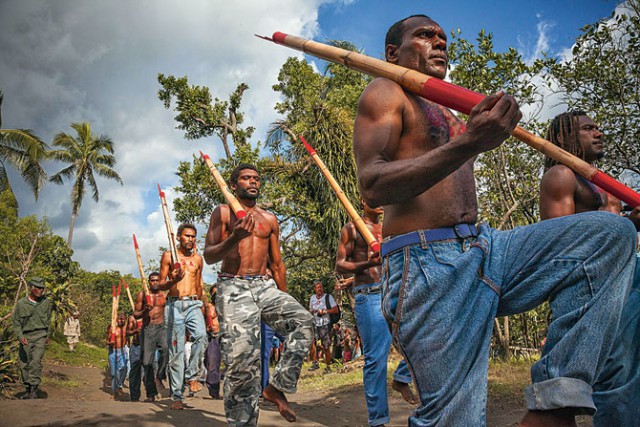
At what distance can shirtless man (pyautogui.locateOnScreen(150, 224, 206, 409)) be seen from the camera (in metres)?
7.56

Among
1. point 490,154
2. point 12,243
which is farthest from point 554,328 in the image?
point 12,243

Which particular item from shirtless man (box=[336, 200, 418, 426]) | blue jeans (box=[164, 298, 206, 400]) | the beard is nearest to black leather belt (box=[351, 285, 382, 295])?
shirtless man (box=[336, 200, 418, 426])

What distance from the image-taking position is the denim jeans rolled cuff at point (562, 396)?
1.53 metres

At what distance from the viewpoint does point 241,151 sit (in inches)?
675

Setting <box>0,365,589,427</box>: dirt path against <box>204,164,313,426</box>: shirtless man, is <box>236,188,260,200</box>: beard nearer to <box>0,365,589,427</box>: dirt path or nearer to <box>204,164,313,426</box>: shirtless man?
<box>204,164,313,426</box>: shirtless man

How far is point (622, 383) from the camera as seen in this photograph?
2.41 meters

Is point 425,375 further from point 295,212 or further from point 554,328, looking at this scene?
point 295,212

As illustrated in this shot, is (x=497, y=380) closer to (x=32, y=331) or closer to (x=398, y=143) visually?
(x=398, y=143)

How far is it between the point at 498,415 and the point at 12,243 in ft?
68.7

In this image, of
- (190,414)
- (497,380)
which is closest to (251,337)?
(190,414)

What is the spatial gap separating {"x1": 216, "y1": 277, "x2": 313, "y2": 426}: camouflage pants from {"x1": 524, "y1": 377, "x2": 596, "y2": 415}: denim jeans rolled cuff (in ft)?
9.92

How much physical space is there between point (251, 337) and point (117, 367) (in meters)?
9.80

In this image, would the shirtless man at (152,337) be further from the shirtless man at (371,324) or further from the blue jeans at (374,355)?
the blue jeans at (374,355)

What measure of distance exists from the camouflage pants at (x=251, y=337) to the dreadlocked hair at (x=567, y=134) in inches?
95.8
